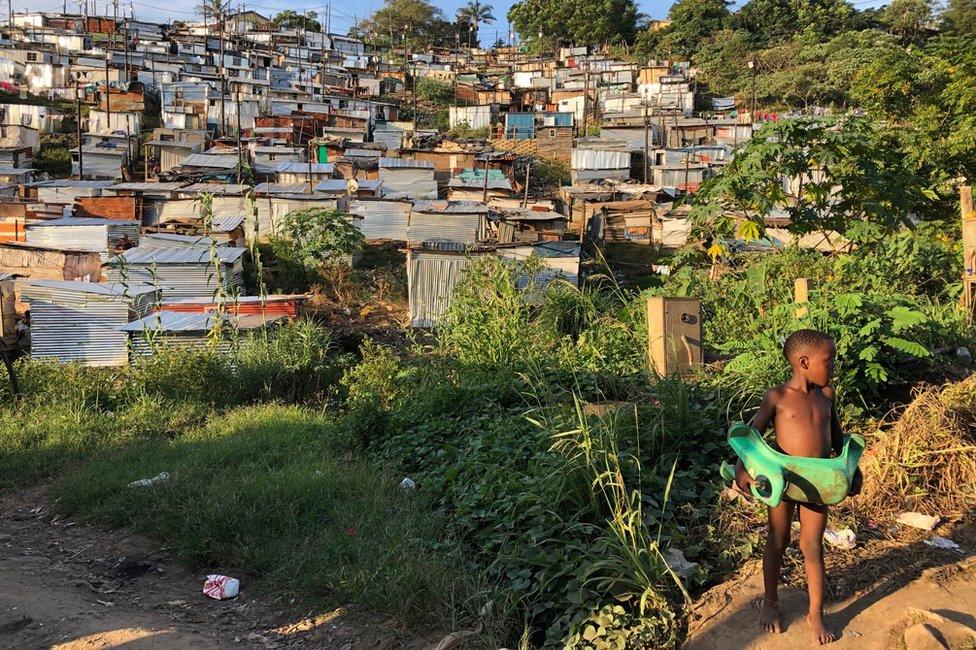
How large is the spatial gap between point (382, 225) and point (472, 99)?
90.6 ft

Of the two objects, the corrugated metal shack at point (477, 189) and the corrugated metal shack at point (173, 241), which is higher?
the corrugated metal shack at point (477, 189)

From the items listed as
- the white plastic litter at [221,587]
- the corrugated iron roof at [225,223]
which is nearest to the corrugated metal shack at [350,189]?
the corrugated iron roof at [225,223]

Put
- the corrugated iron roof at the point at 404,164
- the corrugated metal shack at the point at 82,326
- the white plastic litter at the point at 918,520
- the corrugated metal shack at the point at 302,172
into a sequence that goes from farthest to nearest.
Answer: the corrugated iron roof at the point at 404,164, the corrugated metal shack at the point at 302,172, the corrugated metal shack at the point at 82,326, the white plastic litter at the point at 918,520

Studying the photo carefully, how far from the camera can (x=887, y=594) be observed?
10.1 feet

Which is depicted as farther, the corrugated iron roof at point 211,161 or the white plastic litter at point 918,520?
the corrugated iron roof at point 211,161

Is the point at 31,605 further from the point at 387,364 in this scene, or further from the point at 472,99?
the point at 472,99

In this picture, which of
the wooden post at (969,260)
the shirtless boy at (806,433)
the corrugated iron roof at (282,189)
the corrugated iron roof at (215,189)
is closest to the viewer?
the shirtless boy at (806,433)

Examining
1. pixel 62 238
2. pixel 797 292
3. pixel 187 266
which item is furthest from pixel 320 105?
pixel 797 292

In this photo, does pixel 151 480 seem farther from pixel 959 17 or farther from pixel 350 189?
pixel 959 17

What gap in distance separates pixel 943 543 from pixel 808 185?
13.3ft

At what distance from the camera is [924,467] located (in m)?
3.84

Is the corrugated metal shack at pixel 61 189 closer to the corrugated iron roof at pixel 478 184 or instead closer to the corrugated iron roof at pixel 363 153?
the corrugated iron roof at pixel 363 153

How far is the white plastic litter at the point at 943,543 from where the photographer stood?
3410mm

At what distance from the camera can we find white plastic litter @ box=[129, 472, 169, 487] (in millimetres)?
5000
